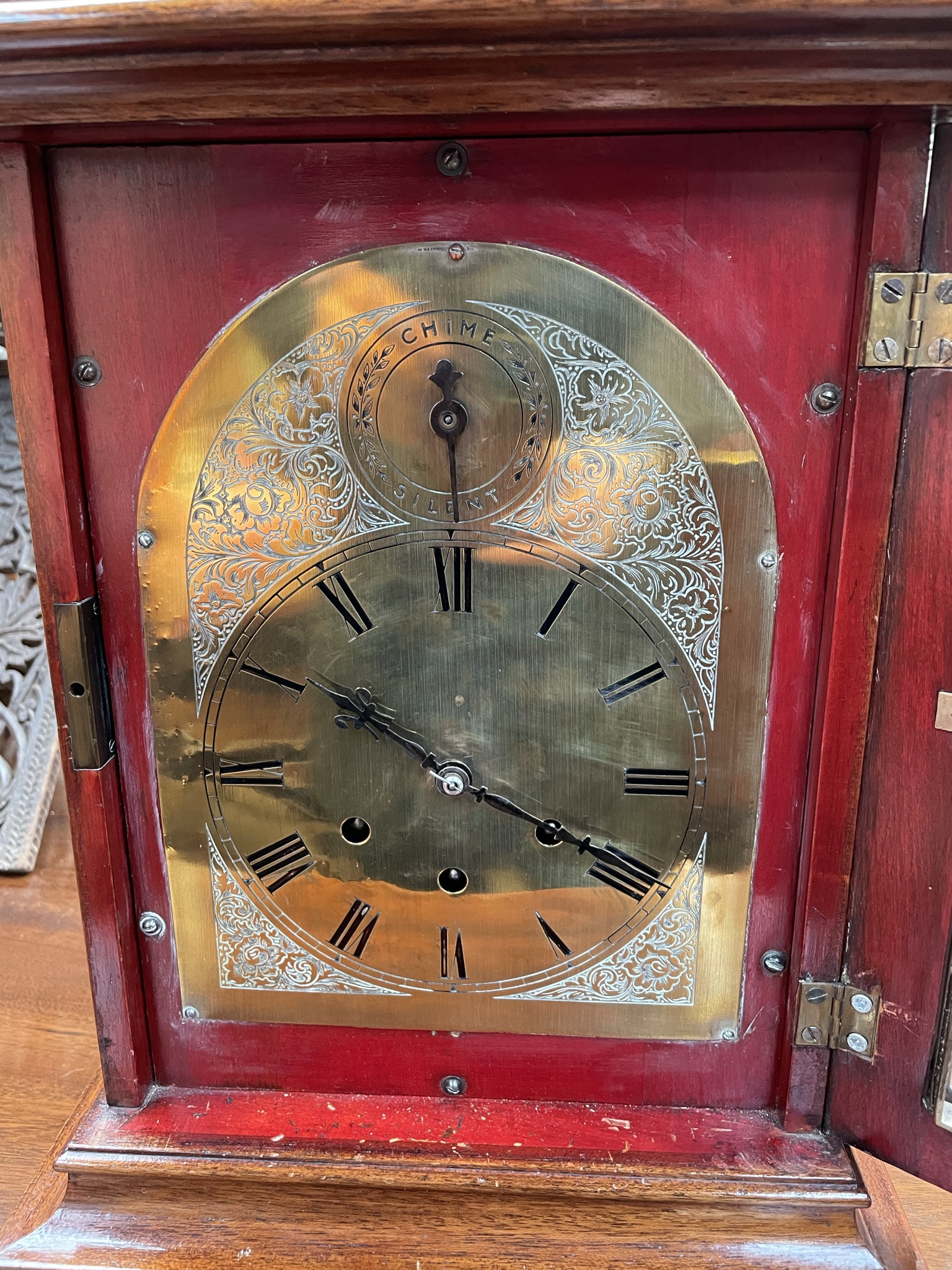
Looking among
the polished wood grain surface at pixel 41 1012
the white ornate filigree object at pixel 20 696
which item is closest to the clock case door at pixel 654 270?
the polished wood grain surface at pixel 41 1012

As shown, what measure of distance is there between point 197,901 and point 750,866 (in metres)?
0.57

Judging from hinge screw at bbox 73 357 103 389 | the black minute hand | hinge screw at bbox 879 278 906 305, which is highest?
hinge screw at bbox 879 278 906 305

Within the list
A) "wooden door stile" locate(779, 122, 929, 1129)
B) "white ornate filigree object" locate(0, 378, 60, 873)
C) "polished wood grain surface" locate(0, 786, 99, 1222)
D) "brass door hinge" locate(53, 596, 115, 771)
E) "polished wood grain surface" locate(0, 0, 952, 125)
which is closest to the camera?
"polished wood grain surface" locate(0, 0, 952, 125)

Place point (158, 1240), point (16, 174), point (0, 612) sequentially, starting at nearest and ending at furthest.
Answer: point (16, 174), point (158, 1240), point (0, 612)

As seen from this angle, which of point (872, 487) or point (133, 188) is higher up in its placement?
point (133, 188)

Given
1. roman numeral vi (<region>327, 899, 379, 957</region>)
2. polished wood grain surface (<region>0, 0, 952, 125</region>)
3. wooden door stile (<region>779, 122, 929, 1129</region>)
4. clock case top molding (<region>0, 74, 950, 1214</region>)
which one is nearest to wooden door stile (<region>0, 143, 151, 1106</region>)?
clock case top molding (<region>0, 74, 950, 1214</region>)

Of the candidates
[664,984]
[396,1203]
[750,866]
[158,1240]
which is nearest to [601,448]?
[750,866]

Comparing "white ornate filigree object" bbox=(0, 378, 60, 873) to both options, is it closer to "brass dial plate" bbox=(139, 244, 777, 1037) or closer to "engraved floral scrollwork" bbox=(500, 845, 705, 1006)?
"brass dial plate" bbox=(139, 244, 777, 1037)

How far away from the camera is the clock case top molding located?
71 centimetres

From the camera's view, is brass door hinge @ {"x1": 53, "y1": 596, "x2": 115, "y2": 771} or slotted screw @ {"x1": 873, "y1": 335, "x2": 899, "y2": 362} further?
brass door hinge @ {"x1": 53, "y1": 596, "x2": 115, "y2": 771}

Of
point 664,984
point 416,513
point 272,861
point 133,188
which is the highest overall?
point 133,188

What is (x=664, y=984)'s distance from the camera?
2.87ft

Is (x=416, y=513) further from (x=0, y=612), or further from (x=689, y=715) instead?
(x=0, y=612)

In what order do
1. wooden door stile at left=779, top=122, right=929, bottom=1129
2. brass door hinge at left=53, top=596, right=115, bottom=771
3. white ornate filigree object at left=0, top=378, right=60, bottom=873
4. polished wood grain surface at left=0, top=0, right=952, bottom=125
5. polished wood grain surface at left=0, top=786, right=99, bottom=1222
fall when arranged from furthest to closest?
white ornate filigree object at left=0, top=378, right=60, bottom=873
polished wood grain surface at left=0, top=786, right=99, bottom=1222
brass door hinge at left=53, top=596, right=115, bottom=771
wooden door stile at left=779, top=122, right=929, bottom=1129
polished wood grain surface at left=0, top=0, right=952, bottom=125
